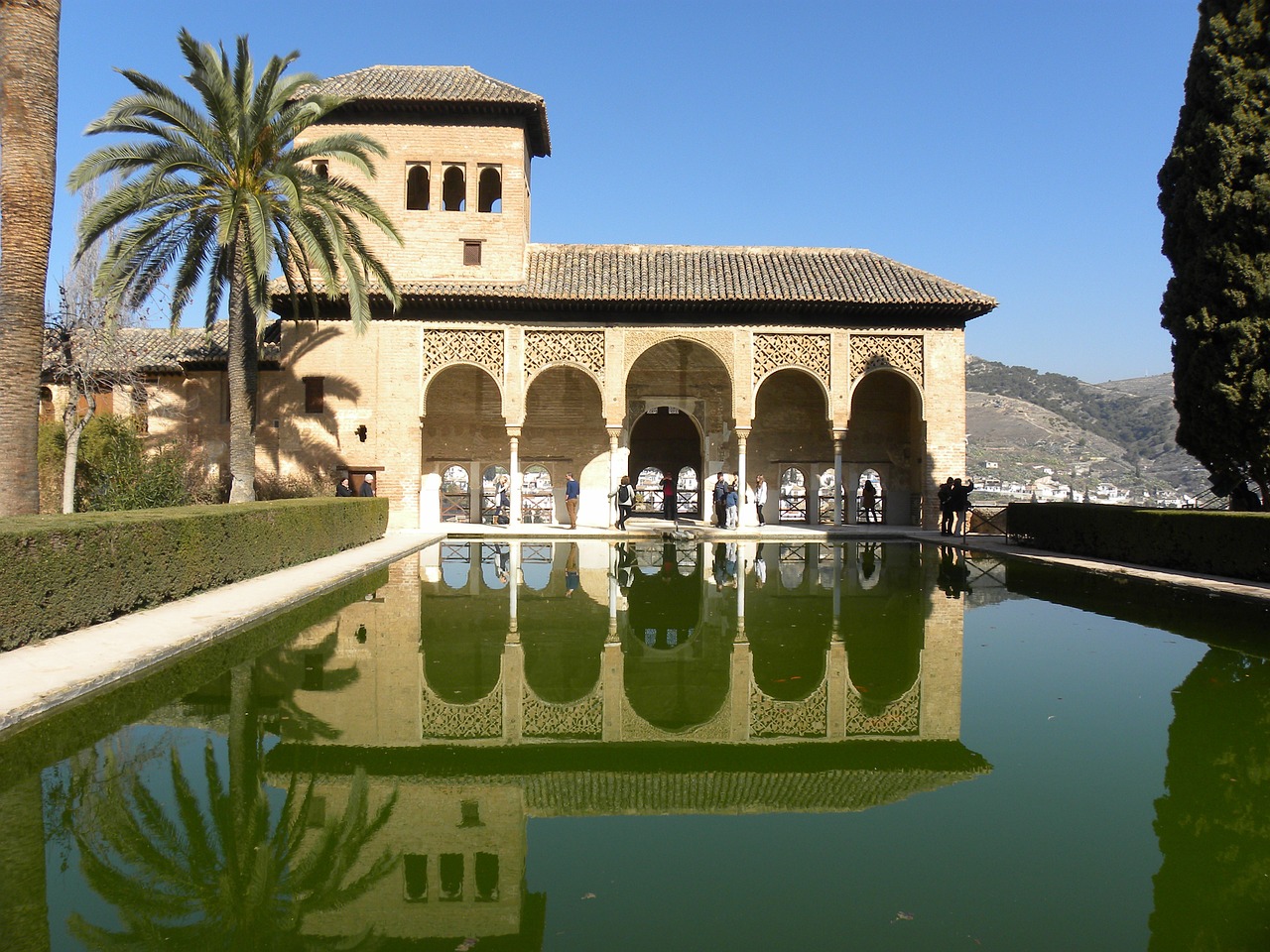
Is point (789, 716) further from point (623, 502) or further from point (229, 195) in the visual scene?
point (623, 502)

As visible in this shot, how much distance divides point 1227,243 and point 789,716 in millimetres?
13565

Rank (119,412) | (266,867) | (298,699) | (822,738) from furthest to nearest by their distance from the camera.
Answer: (119,412)
(298,699)
(822,738)
(266,867)

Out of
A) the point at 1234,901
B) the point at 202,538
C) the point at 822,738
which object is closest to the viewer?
the point at 1234,901

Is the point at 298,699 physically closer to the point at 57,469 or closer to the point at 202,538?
the point at 202,538

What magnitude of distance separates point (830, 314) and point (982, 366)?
106252 millimetres

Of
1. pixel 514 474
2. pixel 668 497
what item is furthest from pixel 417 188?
pixel 668 497

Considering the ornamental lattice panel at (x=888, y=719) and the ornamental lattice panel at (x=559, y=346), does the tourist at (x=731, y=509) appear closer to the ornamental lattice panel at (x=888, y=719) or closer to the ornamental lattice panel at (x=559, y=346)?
the ornamental lattice panel at (x=559, y=346)

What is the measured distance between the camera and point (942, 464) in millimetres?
22672

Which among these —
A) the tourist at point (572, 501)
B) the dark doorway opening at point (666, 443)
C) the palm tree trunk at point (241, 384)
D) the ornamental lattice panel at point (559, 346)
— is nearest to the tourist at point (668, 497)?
the dark doorway opening at point (666, 443)

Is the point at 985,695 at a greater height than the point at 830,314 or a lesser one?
lesser

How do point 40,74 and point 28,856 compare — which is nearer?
point 28,856

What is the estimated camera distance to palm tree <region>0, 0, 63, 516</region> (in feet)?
32.7

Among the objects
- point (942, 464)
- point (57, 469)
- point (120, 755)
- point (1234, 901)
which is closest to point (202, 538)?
point (120, 755)

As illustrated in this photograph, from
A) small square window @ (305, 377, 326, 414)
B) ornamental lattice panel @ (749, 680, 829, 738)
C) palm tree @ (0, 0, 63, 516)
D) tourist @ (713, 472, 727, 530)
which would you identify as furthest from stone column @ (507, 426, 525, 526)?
ornamental lattice panel @ (749, 680, 829, 738)
